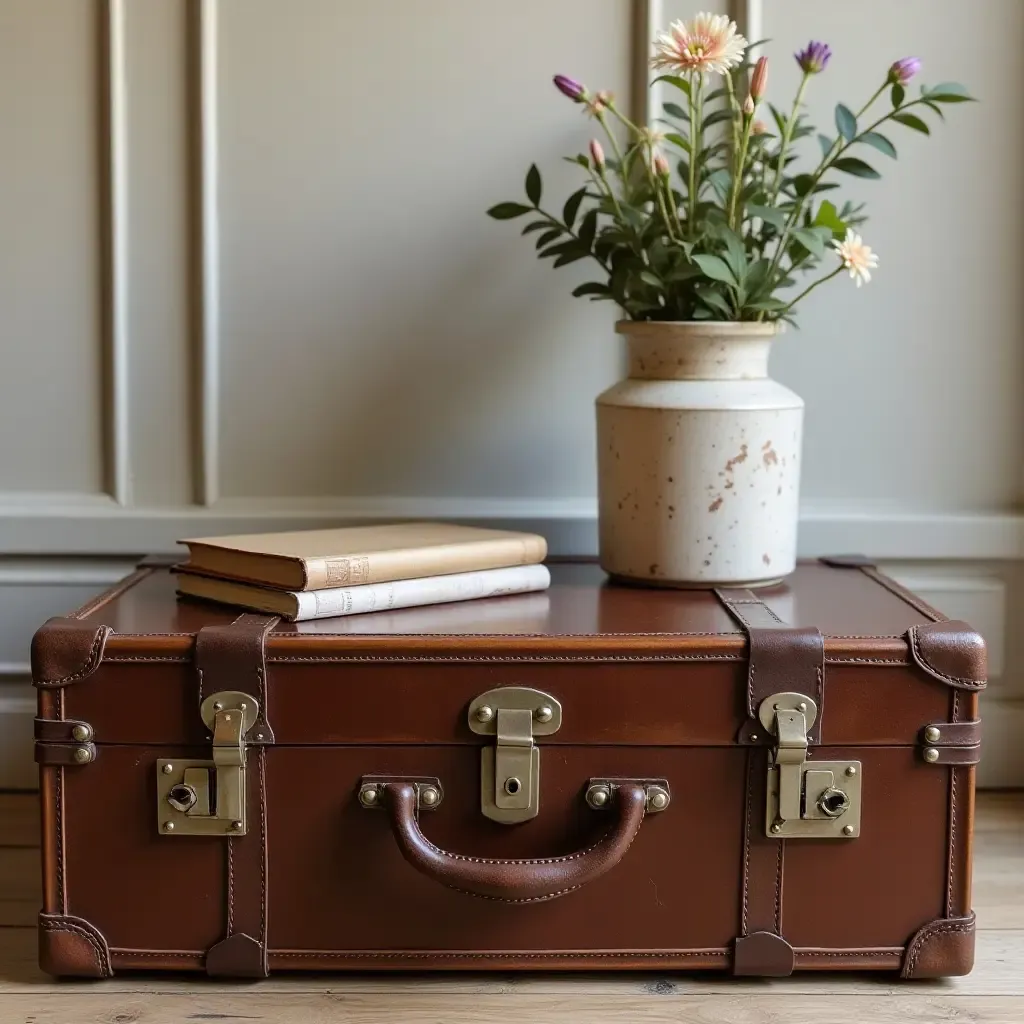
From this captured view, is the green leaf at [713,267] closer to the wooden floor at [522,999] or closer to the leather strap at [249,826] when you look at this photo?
the leather strap at [249,826]

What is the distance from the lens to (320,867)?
1.12 m

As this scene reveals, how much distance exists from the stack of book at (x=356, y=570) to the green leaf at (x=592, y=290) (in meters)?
0.29

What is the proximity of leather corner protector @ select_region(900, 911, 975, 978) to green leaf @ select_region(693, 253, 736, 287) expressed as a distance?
64 centimetres

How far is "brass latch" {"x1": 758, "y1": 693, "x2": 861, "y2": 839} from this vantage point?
3.60 ft

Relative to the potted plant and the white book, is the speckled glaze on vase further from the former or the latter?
the white book

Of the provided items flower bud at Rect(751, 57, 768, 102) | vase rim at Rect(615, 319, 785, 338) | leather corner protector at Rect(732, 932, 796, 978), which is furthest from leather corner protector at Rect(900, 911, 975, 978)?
flower bud at Rect(751, 57, 768, 102)

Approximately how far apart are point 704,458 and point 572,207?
331 mm

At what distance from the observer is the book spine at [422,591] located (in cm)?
118

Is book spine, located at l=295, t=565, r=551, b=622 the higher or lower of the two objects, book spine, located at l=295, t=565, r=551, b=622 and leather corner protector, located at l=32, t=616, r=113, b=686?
the higher

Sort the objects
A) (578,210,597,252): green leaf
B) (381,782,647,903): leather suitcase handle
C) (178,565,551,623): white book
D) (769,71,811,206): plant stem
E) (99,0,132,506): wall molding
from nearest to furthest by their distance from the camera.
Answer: (381,782,647,903): leather suitcase handle, (178,565,551,623): white book, (769,71,811,206): plant stem, (578,210,597,252): green leaf, (99,0,132,506): wall molding

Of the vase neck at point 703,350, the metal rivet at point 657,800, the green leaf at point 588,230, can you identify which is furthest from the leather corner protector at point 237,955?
the green leaf at point 588,230

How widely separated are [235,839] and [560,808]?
0.29 m

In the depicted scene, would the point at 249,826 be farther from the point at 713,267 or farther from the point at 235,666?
the point at 713,267

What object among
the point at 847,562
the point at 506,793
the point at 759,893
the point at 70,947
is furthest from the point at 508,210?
the point at 70,947
